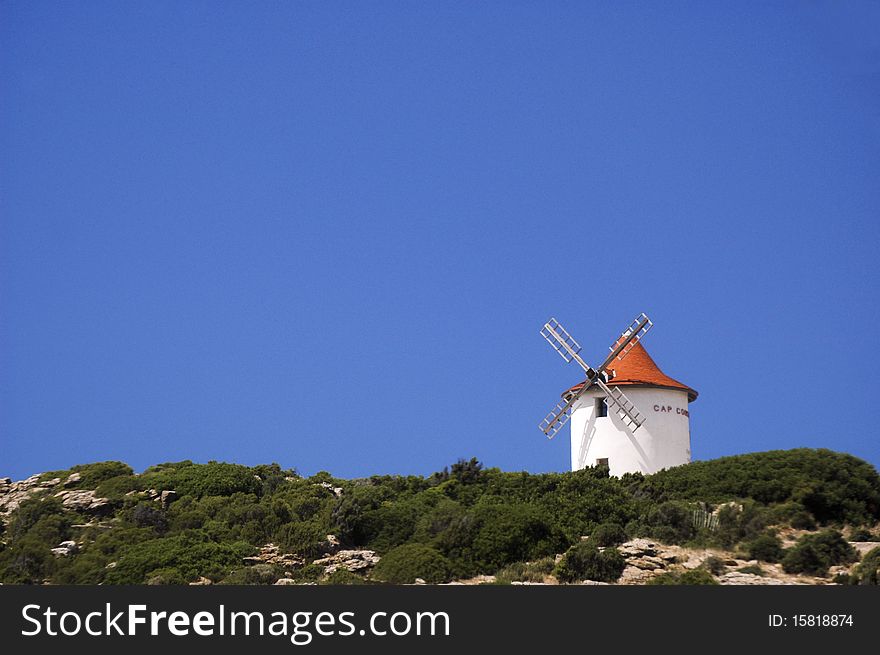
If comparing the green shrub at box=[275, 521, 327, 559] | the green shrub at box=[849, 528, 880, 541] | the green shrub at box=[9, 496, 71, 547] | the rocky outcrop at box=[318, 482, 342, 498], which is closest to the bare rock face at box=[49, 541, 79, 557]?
the green shrub at box=[9, 496, 71, 547]

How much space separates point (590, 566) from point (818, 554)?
21.0 feet

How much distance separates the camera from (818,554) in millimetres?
31062

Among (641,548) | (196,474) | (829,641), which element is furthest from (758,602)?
(196,474)

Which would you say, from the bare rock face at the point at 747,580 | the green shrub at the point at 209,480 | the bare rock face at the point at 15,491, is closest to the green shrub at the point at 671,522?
the bare rock face at the point at 747,580

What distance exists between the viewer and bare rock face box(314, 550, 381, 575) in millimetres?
33688

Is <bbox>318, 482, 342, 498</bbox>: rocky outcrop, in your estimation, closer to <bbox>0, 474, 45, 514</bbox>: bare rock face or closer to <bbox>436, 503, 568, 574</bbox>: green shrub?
<bbox>436, 503, 568, 574</bbox>: green shrub

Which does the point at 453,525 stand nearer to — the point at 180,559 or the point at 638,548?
the point at 638,548

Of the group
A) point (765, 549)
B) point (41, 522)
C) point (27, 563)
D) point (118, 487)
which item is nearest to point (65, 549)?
point (27, 563)

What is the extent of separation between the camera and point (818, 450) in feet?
130

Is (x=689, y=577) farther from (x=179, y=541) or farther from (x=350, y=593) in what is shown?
(x=179, y=541)

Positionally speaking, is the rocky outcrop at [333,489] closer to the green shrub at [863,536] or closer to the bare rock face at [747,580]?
the bare rock face at [747,580]

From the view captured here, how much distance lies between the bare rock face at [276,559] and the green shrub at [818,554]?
14.6 metres

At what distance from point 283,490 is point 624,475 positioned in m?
13.2

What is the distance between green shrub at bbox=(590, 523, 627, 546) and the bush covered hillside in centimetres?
5
